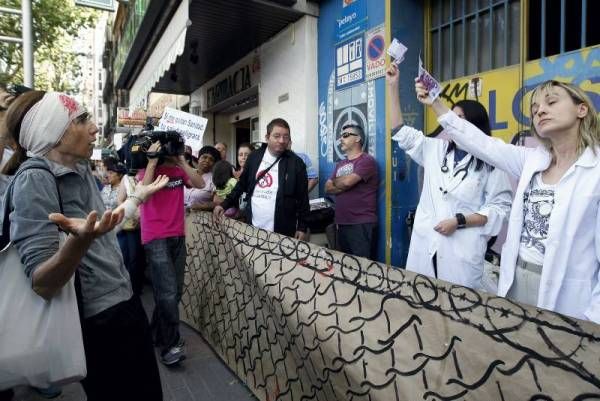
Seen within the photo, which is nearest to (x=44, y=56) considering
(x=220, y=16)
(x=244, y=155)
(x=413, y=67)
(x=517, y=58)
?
(x=220, y=16)

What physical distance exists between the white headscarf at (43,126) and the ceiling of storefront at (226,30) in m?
4.38

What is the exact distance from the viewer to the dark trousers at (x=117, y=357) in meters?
1.69

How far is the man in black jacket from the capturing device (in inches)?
144

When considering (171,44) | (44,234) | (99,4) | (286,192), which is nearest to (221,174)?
(286,192)

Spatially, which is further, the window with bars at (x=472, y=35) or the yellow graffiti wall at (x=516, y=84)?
the window with bars at (x=472, y=35)

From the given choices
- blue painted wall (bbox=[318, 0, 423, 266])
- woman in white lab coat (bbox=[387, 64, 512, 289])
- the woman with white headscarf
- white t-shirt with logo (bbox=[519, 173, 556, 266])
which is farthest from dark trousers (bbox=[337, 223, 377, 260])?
the woman with white headscarf

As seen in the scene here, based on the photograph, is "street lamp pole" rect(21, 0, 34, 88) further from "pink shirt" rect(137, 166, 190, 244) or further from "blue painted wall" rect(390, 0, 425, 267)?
"blue painted wall" rect(390, 0, 425, 267)

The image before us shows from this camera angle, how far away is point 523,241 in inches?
76.0

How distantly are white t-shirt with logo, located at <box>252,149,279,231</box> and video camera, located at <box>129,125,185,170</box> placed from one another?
33.7 inches

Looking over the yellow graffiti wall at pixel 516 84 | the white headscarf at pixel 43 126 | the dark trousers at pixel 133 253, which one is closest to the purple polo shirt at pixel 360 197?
the yellow graffiti wall at pixel 516 84

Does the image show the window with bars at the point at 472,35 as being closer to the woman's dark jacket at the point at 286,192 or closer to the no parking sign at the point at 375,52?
the no parking sign at the point at 375,52

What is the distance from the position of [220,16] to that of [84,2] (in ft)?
10.7

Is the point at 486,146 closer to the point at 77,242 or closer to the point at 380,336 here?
the point at 380,336

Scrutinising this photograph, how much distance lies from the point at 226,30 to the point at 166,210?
13.5 ft
